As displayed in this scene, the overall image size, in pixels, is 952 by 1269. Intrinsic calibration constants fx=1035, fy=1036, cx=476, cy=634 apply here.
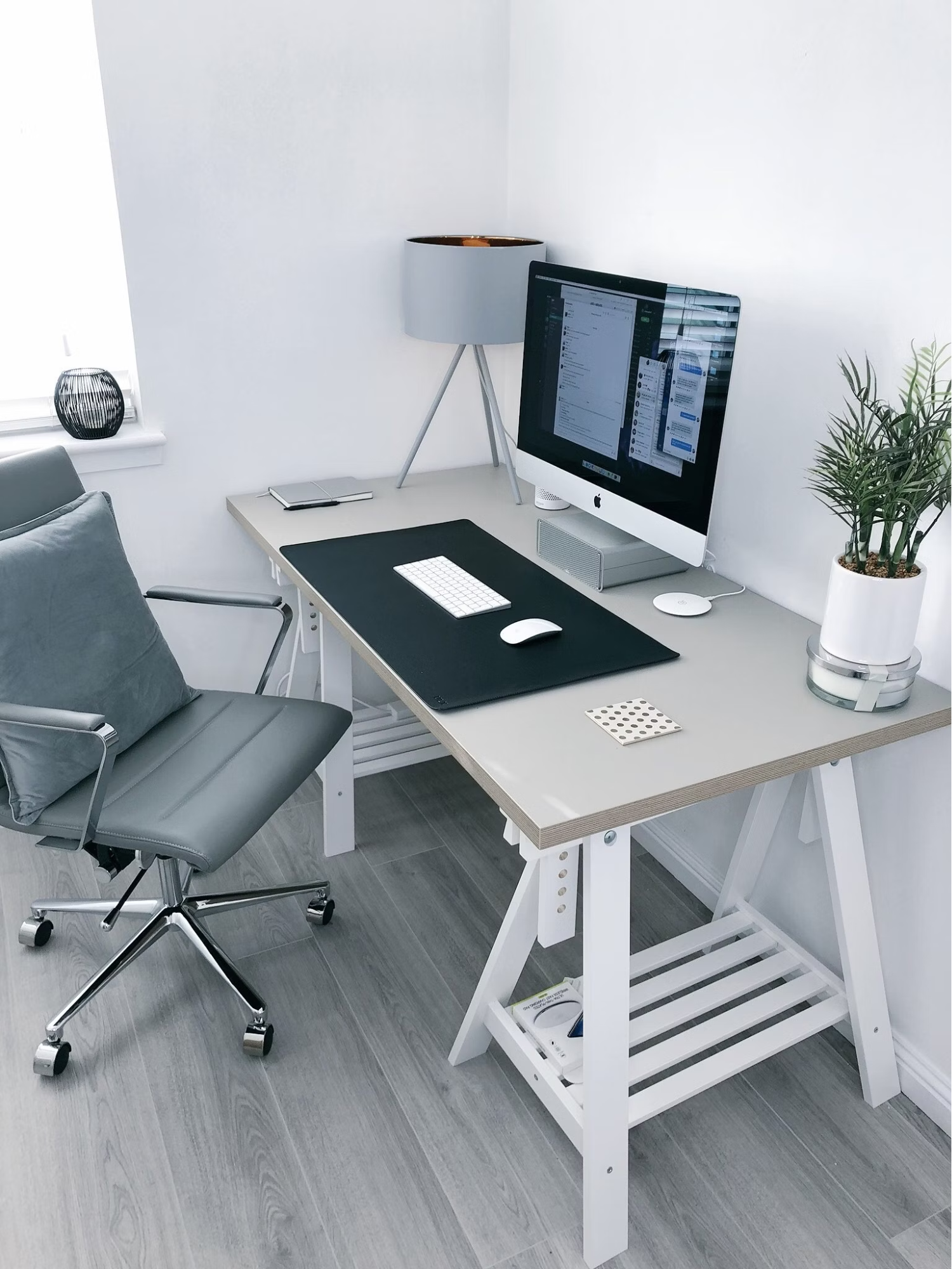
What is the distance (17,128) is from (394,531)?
1.30 meters

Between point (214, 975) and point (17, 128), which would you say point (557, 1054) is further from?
point (17, 128)

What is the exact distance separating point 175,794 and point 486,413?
137 cm

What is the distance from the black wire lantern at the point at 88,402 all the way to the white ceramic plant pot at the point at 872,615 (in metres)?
1.68

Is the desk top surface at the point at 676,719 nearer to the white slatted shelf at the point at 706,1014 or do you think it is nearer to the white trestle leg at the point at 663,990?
the white trestle leg at the point at 663,990

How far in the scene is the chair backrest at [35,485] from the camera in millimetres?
2006

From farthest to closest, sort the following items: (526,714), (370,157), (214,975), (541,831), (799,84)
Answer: (370,157) < (214,975) < (799,84) < (526,714) < (541,831)

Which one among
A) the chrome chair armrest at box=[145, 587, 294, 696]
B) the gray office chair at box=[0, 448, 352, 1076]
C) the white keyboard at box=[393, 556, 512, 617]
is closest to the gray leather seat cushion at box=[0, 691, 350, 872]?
the gray office chair at box=[0, 448, 352, 1076]

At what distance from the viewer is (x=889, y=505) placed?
1527 mm

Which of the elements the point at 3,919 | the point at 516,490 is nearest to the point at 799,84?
the point at 516,490

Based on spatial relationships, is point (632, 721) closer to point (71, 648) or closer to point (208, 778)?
point (208, 778)

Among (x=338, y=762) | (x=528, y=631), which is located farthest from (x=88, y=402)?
(x=528, y=631)

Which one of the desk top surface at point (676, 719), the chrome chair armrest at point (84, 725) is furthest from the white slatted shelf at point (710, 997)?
the chrome chair armrest at point (84, 725)

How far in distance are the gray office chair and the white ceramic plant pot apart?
1.02 meters

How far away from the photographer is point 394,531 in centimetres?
235
